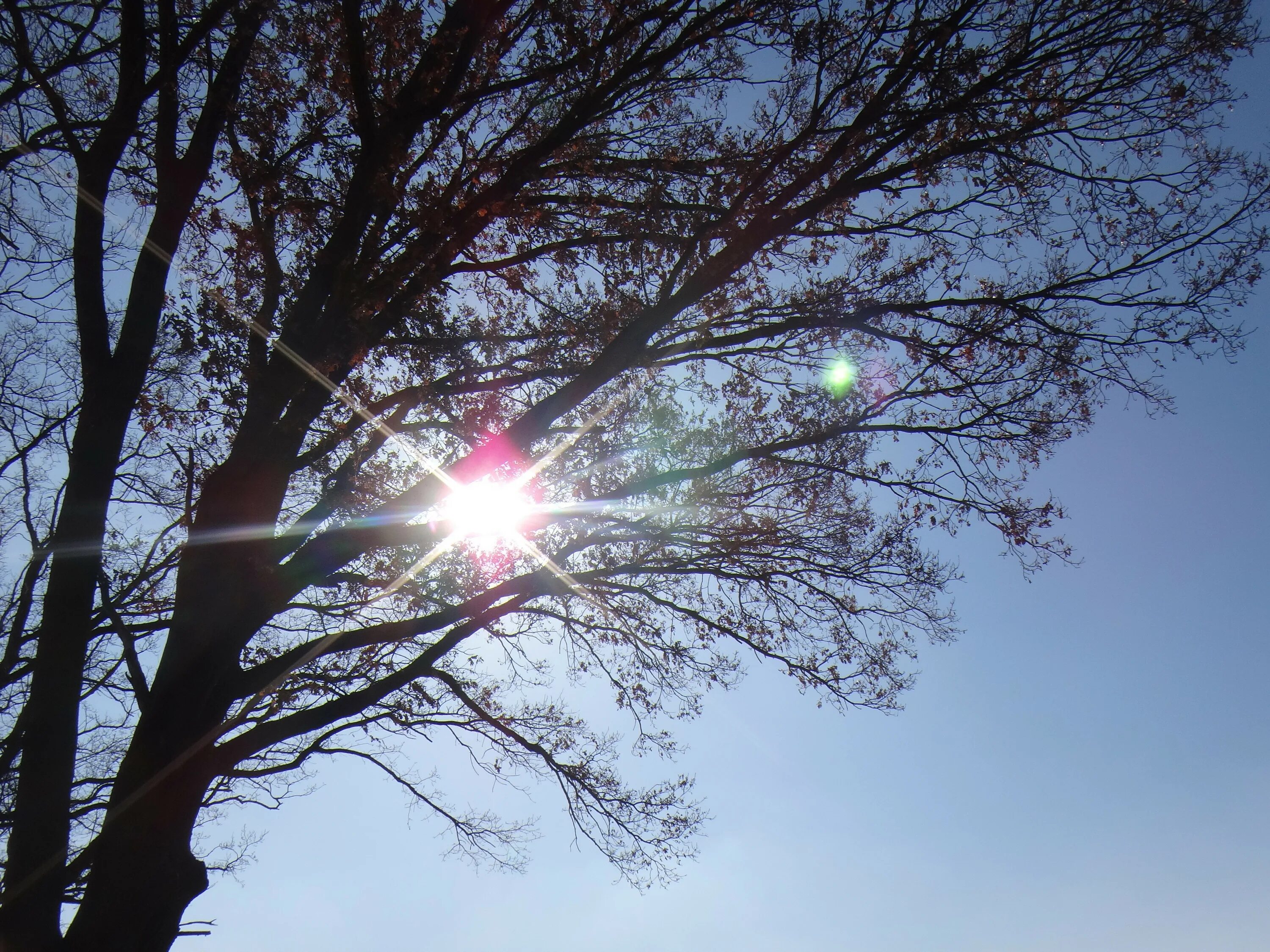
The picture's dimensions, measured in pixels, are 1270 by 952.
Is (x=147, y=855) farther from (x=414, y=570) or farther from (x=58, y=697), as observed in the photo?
(x=414, y=570)

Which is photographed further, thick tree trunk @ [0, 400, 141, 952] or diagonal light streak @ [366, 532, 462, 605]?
diagonal light streak @ [366, 532, 462, 605]

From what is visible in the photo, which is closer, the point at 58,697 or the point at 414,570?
the point at 58,697

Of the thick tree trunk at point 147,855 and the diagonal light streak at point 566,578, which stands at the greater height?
the diagonal light streak at point 566,578

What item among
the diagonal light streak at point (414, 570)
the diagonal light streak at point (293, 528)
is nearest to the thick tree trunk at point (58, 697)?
the diagonal light streak at point (293, 528)

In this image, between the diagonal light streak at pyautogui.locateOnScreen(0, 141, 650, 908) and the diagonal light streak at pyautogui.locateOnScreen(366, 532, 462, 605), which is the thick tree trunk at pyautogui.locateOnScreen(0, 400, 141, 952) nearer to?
the diagonal light streak at pyautogui.locateOnScreen(0, 141, 650, 908)

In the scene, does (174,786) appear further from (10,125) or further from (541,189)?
(541,189)

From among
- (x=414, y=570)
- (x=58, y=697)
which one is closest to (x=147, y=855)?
(x=58, y=697)

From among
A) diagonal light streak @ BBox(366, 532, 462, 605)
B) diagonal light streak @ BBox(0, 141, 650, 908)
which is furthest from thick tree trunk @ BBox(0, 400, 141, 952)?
diagonal light streak @ BBox(366, 532, 462, 605)

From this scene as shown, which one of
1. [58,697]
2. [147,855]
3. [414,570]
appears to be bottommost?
[147,855]

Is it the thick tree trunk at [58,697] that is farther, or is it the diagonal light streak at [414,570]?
the diagonal light streak at [414,570]

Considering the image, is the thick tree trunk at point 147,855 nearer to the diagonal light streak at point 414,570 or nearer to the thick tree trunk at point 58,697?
the thick tree trunk at point 58,697

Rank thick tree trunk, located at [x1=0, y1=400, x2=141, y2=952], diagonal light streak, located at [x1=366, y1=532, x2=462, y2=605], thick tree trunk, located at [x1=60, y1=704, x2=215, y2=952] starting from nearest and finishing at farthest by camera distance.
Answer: thick tree trunk, located at [x1=0, y1=400, x2=141, y2=952]
thick tree trunk, located at [x1=60, y1=704, x2=215, y2=952]
diagonal light streak, located at [x1=366, y1=532, x2=462, y2=605]

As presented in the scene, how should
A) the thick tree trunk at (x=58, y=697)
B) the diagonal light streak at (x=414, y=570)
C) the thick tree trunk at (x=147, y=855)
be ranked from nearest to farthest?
the thick tree trunk at (x=58, y=697) → the thick tree trunk at (x=147, y=855) → the diagonal light streak at (x=414, y=570)

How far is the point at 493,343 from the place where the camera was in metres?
7.85
